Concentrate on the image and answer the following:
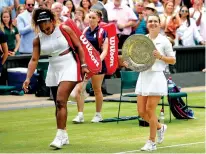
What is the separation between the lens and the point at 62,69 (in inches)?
504

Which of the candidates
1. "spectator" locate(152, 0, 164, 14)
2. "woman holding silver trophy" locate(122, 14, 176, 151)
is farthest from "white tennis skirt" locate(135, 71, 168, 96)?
"spectator" locate(152, 0, 164, 14)

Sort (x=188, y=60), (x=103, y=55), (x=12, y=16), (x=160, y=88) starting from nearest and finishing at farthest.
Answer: (x=160, y=88) → (x=103, y=55) → (x=12, y=16) → (x=188, y=60)

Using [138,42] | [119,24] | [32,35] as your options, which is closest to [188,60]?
[119,24]

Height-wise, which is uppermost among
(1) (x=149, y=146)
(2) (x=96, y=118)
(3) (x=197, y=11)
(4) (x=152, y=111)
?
(3) (x=197, y=11)

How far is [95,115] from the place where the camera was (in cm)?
1614

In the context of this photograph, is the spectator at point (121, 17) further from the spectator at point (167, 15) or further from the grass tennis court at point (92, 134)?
the grass tennis court at point (92, 134)

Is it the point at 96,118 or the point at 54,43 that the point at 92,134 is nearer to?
the point at 96,118

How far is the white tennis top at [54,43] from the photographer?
505 inches

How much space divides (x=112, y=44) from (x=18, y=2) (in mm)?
6580

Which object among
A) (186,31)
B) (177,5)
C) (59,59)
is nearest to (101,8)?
(59,59)

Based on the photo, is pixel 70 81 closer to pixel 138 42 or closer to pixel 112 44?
pixel 138 42

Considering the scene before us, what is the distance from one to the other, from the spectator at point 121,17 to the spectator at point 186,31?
84.5 inches

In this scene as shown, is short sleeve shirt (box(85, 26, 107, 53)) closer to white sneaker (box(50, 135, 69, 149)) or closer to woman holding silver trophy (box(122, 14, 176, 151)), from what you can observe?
woman holding silver trophy (box(122, 14, 176, 151))

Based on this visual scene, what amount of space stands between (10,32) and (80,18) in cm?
186
